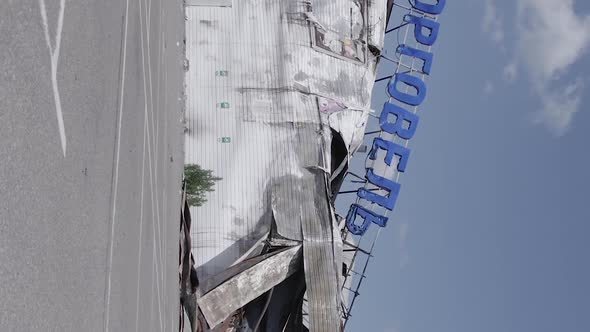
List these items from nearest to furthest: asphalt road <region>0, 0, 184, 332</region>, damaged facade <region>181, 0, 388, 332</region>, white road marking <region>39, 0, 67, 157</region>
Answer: asphalt road <region>0, 0, 184, 332</region> → white road marking <region>39, 0, 67, 157</region> → damaged facade <region>181, 0, 388, 332</region>

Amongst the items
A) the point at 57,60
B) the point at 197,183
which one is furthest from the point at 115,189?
the point at 197,183

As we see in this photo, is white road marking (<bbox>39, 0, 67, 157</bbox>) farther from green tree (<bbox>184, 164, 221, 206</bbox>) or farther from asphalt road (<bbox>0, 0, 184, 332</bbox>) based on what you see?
green tree (<bbox>184, 164, 221, 206</bbox>)

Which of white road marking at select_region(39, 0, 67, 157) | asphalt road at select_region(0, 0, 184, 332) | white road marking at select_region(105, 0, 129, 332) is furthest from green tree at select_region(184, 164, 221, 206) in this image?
white road marking at select_region(39, 0, 67, 157)

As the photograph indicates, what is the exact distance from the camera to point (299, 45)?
73.1 feet

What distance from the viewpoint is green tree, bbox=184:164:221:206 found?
19344mm

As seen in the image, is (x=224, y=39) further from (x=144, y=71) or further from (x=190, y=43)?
(x=144, y=71)

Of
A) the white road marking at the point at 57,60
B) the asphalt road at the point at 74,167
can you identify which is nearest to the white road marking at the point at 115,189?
the asphalt road at the point at 74,167

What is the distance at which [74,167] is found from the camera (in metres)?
4.52

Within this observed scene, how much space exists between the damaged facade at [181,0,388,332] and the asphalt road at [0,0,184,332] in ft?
31.2

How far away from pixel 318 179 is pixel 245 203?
7.89 ft

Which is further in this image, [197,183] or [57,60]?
[197,183]

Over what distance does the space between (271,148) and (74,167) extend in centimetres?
1592

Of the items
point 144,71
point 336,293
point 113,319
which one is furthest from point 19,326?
point 336,293

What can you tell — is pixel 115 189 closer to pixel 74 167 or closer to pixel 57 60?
pixel 74 167
